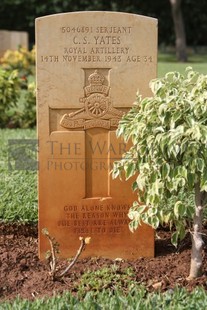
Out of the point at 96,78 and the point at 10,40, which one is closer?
the point at 96,78

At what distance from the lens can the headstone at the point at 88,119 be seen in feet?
12.0

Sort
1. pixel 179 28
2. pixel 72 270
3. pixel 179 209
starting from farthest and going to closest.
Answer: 1. pixel 179 28
2. pixel 72 270
3. pixel 179 209

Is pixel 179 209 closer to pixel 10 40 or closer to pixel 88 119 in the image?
pixel 88 119

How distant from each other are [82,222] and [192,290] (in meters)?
0.93

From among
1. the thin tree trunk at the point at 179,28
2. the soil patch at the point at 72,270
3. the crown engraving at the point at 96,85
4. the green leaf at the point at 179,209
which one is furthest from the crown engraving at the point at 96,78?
the thin tree trunk at the point at 179,28

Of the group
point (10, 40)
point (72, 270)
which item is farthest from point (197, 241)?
point (10, 40)

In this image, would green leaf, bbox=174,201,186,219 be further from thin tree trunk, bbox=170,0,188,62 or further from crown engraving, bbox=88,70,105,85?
thin tree trunk, bbox=170,0,188,62

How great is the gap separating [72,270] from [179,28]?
19791 mm

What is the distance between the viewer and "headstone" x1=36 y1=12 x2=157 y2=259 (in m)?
3.64

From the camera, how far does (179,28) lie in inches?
882

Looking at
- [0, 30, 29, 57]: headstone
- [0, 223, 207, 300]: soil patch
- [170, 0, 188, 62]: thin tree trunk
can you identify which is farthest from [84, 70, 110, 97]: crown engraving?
[170, 0, 188, 62]: thin tree trunk

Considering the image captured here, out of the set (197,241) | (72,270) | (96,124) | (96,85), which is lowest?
(72,270)

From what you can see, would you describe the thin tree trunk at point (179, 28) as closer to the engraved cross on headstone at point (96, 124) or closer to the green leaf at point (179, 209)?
the engraved cross on headstone at point (96, 124)

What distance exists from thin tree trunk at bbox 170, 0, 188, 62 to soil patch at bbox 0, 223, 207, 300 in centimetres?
1832
